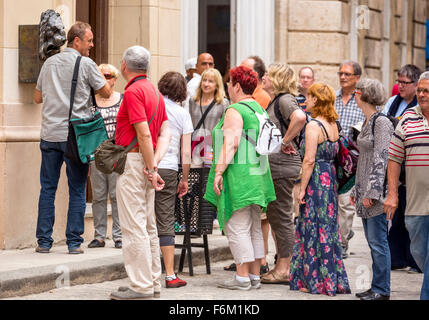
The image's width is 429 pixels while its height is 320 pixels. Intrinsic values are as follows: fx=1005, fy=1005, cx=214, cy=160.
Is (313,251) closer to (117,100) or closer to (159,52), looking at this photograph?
(117,100)

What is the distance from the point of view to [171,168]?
8391mm

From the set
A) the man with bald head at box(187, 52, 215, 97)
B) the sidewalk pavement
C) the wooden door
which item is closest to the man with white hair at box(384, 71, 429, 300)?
the sidewalk pavement

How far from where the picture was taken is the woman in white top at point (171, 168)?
→ 8.38 meters

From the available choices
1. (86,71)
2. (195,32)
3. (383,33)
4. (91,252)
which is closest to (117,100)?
(86,71)

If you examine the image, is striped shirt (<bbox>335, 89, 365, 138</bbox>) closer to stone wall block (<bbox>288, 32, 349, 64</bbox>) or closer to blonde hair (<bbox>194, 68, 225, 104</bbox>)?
blonde hair (<bbox>194, 68, 225, 104</bbox>)

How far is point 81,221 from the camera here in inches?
368

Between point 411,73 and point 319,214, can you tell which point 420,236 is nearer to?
point 319,214

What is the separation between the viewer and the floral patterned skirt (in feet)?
27.2

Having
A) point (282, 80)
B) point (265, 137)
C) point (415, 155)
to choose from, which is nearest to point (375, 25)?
point (282, 80)

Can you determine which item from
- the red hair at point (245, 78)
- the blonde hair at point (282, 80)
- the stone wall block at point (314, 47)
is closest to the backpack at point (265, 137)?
the red hair at point (245, 78)

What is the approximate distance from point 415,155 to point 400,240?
304 centimetres

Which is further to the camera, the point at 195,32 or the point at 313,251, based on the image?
the point at 195,32

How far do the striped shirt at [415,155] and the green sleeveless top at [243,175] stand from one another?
4.60 feet

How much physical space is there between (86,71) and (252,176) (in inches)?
79.9
